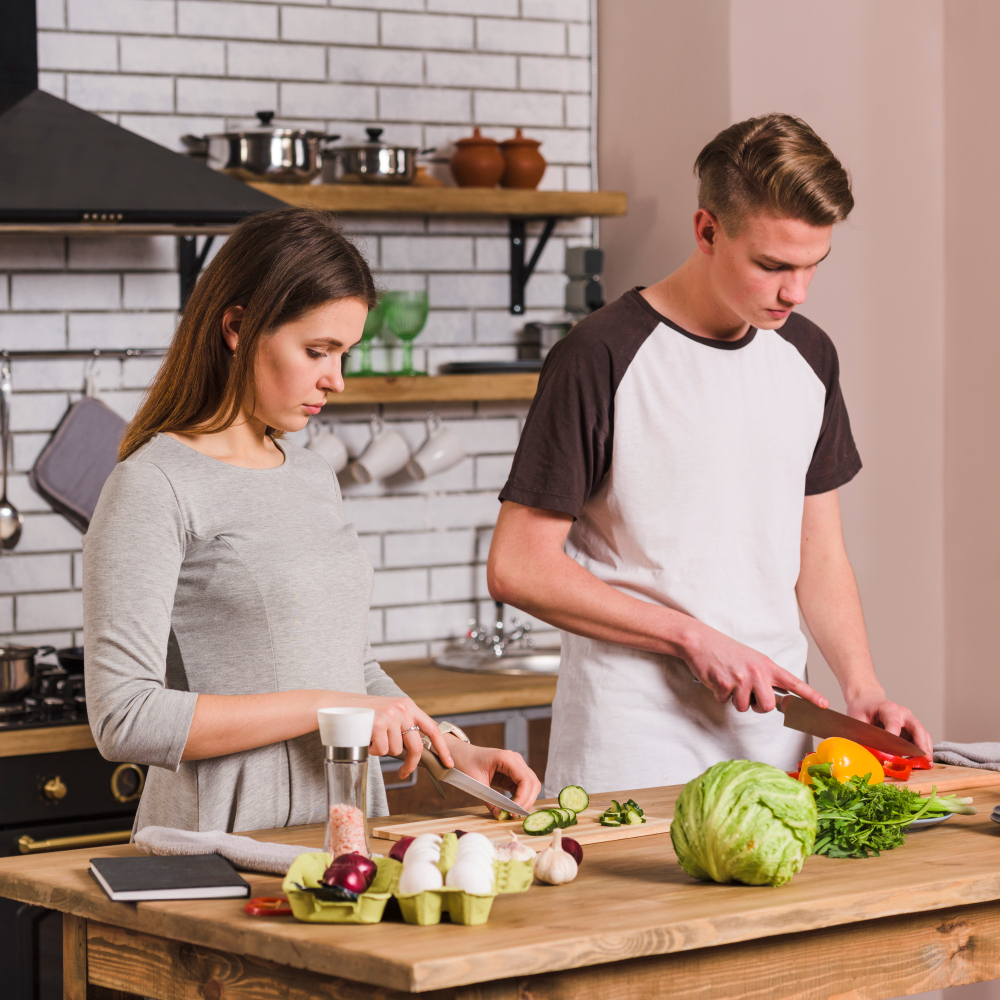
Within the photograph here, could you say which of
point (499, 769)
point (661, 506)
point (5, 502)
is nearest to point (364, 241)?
point (5, 502)

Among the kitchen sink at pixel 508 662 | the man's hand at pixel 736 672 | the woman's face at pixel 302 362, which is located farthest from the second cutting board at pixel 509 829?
the kitchen sink at pixel 508 662

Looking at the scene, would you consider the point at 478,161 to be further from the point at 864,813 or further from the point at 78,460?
the point at 864,813

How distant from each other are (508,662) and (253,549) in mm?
2025

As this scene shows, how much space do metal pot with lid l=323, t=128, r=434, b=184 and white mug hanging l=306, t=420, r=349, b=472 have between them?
0.66 metres

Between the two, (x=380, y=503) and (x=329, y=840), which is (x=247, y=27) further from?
(x=329, y=840)

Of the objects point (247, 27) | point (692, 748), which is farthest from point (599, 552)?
point (247, 27)

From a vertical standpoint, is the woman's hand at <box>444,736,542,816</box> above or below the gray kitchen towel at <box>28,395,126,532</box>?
below

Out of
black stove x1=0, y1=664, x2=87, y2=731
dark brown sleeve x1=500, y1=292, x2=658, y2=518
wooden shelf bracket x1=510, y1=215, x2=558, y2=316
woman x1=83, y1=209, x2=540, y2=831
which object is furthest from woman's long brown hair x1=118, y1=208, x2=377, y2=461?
wooden shelf bracket x1=510, y1=215, x2=558, y2=316

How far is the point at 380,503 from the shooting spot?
4.06m

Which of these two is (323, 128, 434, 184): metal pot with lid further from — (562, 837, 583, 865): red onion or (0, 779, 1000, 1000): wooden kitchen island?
(562, 837, 583, 865): red onion

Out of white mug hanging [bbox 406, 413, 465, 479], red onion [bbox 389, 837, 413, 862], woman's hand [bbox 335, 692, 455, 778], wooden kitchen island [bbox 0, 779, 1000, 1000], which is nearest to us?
wooden kitchen island [bbox 0, 779, 1000, 1000]

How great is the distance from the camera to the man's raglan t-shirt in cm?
228

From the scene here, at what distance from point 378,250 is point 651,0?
103 centimetres

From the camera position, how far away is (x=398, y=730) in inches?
68.2
